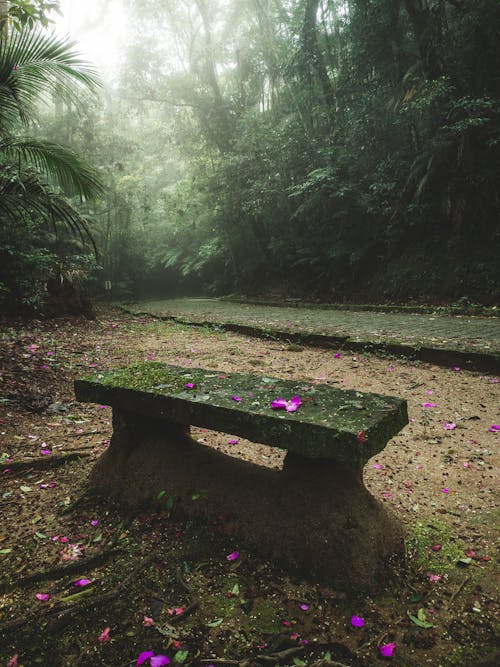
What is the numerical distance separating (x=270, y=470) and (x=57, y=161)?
3.84m

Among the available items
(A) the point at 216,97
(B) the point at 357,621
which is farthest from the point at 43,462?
(A) the point at 216,97

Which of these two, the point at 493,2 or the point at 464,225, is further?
the point at 464,225

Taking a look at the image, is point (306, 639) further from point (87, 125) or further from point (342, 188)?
point (87, 125)

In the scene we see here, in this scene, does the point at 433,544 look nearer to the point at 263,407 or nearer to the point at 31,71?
the point at 263,407

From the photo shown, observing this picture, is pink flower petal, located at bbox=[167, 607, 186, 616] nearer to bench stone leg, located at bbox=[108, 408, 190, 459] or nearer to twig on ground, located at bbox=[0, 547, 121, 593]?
twig on ground, located at bbox=[0, 547, 121, 593]

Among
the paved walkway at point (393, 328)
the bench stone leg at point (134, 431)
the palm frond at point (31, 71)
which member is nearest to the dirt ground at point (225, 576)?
the bench stone leg at point (134, 431)

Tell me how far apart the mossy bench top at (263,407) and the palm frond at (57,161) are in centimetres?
269

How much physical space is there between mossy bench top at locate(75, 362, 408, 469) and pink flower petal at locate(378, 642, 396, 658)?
60cm

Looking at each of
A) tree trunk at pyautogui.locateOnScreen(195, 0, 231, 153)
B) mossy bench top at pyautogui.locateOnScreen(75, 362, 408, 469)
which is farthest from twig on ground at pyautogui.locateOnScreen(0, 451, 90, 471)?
tree trunk at pyautogui.locateOnScreen(195, 0, 231, 153)

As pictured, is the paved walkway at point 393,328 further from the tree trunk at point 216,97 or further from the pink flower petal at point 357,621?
the tree trunk at point 216,97

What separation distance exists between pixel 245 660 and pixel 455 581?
0.93m

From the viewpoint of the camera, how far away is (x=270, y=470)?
2.06 meters

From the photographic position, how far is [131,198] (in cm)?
1686

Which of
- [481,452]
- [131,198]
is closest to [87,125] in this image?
[131,198]
